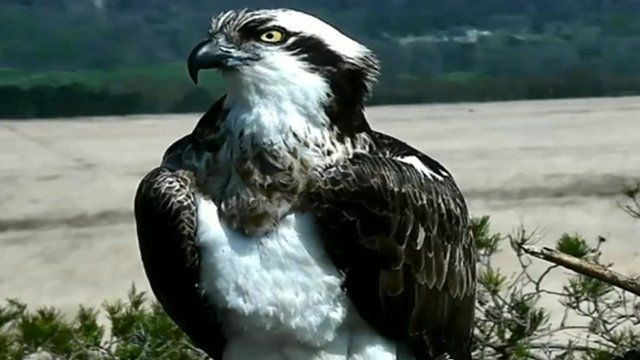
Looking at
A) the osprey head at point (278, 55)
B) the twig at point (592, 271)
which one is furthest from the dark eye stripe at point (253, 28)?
the twig at point (592, 271)

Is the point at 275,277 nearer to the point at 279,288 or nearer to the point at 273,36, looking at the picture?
the point at 279,288

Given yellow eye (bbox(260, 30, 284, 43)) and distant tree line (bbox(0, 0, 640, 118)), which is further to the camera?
distant tree line (bbox(0, 0, 640, 118))

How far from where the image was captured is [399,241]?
4574mm

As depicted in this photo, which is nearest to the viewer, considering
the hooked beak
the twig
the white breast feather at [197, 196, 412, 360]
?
the hooked beak

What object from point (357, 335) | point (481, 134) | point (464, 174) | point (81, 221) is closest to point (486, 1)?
point (481, 134)

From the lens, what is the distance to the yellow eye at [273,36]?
4.35m

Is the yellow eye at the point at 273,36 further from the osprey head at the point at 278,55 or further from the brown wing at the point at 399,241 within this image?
the brown wing at the point at 399,241

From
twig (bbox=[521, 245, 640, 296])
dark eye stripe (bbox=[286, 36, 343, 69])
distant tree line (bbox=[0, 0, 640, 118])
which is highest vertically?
dark eye stripe (bbox=[286, 36, 343, 69])

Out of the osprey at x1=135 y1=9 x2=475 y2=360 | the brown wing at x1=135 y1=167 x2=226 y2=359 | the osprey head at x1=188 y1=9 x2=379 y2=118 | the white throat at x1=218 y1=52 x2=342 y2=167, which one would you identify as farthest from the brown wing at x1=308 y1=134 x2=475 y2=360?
the brown wing at x1=135 y1=167 x2=226 y2=359

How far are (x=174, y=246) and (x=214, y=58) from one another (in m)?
0.62

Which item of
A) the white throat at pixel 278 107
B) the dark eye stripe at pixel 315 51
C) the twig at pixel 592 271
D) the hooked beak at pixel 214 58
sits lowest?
the twig at pixel 592 271

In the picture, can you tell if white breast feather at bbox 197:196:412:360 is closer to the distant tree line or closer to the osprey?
the osprey

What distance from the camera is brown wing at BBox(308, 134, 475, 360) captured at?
176 inches

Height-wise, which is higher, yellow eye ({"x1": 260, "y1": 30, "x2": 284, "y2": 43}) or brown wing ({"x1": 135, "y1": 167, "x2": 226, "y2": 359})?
yellow eye ({"x1": 260, "y1": 30, "x2": 284, "y2": 43})
